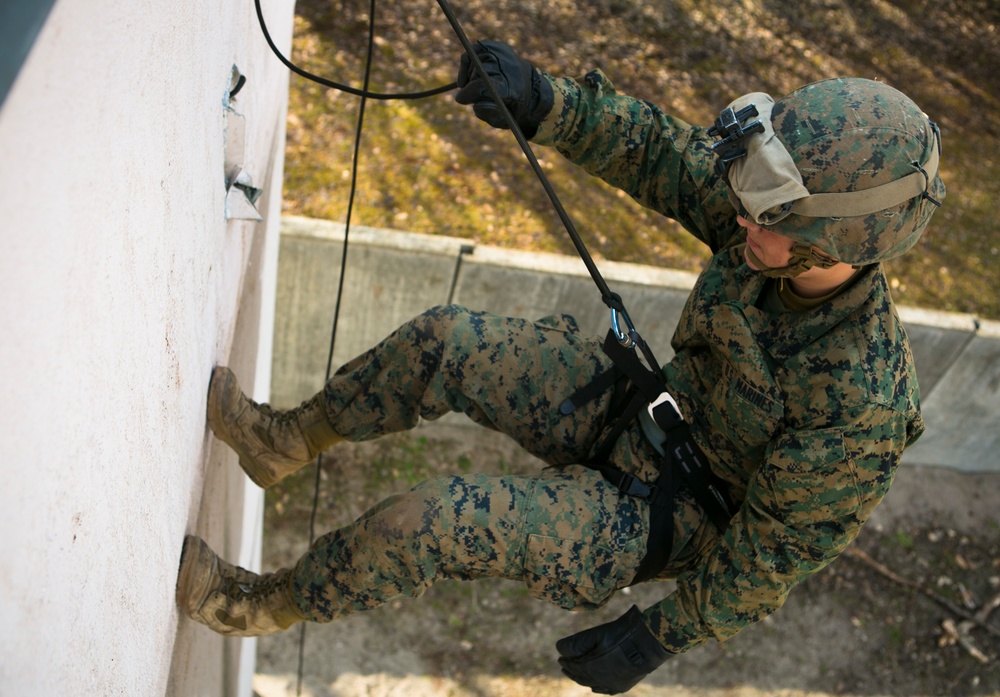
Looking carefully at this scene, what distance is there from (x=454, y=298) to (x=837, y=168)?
314 cm

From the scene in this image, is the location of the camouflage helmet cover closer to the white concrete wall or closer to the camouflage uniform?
the camouflage uniform

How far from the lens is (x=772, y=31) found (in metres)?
7.98

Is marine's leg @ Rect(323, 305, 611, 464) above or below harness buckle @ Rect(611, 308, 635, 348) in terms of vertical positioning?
below

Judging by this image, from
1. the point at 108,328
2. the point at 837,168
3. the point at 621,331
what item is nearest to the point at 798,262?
the point at 837,168

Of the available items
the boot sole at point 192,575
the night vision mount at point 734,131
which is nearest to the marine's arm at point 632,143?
the night vision mount at point 734,131

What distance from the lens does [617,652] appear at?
7.68 ft

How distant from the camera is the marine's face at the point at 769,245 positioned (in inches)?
82.9

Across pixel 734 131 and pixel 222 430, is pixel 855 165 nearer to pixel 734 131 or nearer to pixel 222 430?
pixel 734 131

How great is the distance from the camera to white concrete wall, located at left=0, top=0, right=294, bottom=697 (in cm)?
90

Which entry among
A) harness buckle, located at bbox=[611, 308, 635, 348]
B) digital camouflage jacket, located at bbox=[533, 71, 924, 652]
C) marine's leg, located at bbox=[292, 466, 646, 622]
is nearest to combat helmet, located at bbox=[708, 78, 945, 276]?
digital camouflage jacket, located at bbox=[533, 71, 924, 652]

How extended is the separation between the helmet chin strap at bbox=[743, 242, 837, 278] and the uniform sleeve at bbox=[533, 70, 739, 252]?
0.43 m

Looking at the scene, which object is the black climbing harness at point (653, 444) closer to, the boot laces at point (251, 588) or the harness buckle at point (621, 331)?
the harness buckle at point (621, 331)

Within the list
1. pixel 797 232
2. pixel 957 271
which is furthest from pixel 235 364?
pixel 957 271

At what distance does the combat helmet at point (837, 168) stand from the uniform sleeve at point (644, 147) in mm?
454
